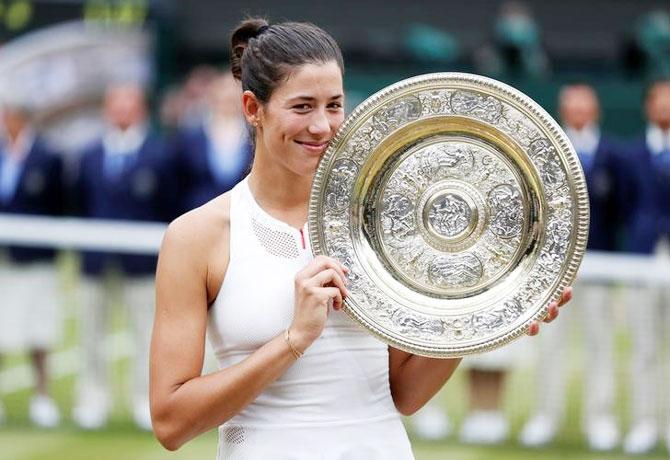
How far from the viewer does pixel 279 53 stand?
8.23ft

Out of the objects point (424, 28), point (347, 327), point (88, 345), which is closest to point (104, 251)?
point (88, 345)

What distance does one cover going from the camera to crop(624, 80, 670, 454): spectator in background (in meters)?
6.88

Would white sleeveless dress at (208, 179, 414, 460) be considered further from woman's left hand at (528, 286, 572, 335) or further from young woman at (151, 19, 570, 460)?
woman's left hand at (528, 286, 572, 335)

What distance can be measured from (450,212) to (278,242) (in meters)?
0.30

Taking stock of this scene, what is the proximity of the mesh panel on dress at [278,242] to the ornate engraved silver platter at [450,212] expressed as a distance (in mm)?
75

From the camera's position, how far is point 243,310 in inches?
99.0

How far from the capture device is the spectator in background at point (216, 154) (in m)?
7.46

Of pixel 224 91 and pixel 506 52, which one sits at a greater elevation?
pixel 224 91

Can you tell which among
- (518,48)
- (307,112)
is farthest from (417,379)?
(518,48)

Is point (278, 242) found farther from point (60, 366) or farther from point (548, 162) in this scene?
point (60, 366)

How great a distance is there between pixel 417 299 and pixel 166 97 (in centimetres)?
1306

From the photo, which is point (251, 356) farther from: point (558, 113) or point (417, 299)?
point (558, 113)

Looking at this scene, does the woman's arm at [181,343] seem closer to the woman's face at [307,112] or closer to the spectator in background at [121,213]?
the woman's face at [307,112]

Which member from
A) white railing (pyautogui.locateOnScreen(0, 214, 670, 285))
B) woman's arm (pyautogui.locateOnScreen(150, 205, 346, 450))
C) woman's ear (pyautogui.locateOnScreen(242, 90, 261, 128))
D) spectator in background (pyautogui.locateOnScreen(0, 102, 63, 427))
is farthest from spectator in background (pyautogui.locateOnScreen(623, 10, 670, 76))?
woman's arm (pyautogui.locateOnScreen(150, 205, 346, 450))
